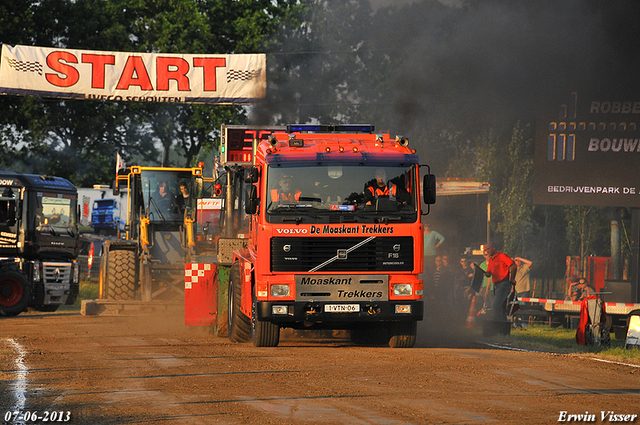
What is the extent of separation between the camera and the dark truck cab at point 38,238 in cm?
2348

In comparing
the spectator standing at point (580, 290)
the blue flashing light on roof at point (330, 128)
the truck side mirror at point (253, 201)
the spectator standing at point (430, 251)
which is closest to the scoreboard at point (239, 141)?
the spectator standing at point (430, 251)

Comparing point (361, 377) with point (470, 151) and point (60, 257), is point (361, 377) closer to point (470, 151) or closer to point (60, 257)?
point (60, 257)

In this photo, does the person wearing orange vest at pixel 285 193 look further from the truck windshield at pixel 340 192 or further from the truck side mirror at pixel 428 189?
the truck side mirror at pixel 428 189

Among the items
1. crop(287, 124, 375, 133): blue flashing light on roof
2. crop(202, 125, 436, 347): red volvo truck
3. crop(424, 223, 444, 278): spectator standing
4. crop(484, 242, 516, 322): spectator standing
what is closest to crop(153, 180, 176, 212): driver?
crop(424, 223, 444, 278): spectator standing

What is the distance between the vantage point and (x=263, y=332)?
44.7ft

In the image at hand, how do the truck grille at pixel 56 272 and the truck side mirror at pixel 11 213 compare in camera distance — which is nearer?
the truck side mirror at pixel 11 213

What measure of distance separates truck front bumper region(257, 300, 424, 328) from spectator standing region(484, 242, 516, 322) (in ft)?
15.7

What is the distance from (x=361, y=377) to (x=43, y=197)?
1587cm

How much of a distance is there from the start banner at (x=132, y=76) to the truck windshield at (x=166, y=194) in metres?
2.80

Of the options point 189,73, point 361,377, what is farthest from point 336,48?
point 361,377

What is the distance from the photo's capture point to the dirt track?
26.6 feet

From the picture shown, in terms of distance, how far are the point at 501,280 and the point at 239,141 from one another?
7190 mm

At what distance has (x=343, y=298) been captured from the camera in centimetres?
1293

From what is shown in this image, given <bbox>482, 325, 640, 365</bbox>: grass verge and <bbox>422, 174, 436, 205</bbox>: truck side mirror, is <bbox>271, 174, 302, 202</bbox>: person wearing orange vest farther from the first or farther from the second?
<bbox>482, 325, 640, 365</bbox>: grass verge
